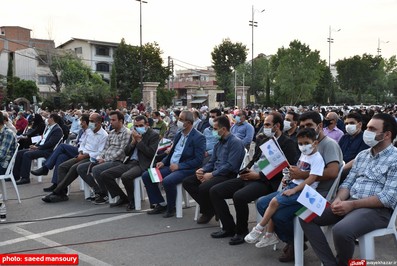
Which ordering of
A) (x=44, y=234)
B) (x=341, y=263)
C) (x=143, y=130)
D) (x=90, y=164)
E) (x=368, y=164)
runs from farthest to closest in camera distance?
(x=90, y=164), (x=143, y=130), (x=44, y=234), (x=368, y=164), (x=341, y=263)

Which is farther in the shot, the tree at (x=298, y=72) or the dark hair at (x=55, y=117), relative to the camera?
the tree at (x=298, y=72)

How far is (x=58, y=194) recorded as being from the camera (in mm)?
7711

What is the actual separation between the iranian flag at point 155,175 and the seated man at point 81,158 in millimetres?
1659

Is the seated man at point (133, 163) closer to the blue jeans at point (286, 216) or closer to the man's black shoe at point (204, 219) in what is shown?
the man's black shoe at point (204, 219)

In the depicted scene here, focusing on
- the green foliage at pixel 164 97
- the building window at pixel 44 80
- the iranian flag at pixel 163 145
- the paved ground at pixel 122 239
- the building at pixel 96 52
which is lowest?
the paved ground at pixel 122 239

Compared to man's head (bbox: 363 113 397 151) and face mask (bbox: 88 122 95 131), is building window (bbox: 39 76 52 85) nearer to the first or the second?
face mask (bbox: 88 122 95 131)

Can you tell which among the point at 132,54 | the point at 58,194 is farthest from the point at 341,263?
the point at 132,54

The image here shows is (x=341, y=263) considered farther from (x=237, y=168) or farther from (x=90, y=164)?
(x=90, y=164)

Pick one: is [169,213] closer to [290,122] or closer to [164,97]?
[290,122]

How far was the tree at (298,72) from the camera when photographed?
202 ft

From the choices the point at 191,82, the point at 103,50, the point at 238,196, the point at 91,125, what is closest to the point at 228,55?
the point at 191,82

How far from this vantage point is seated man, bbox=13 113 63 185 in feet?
30.8

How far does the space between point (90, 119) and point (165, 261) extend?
4333mm

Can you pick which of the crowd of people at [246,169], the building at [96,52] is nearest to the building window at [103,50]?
the building at [96,52]
